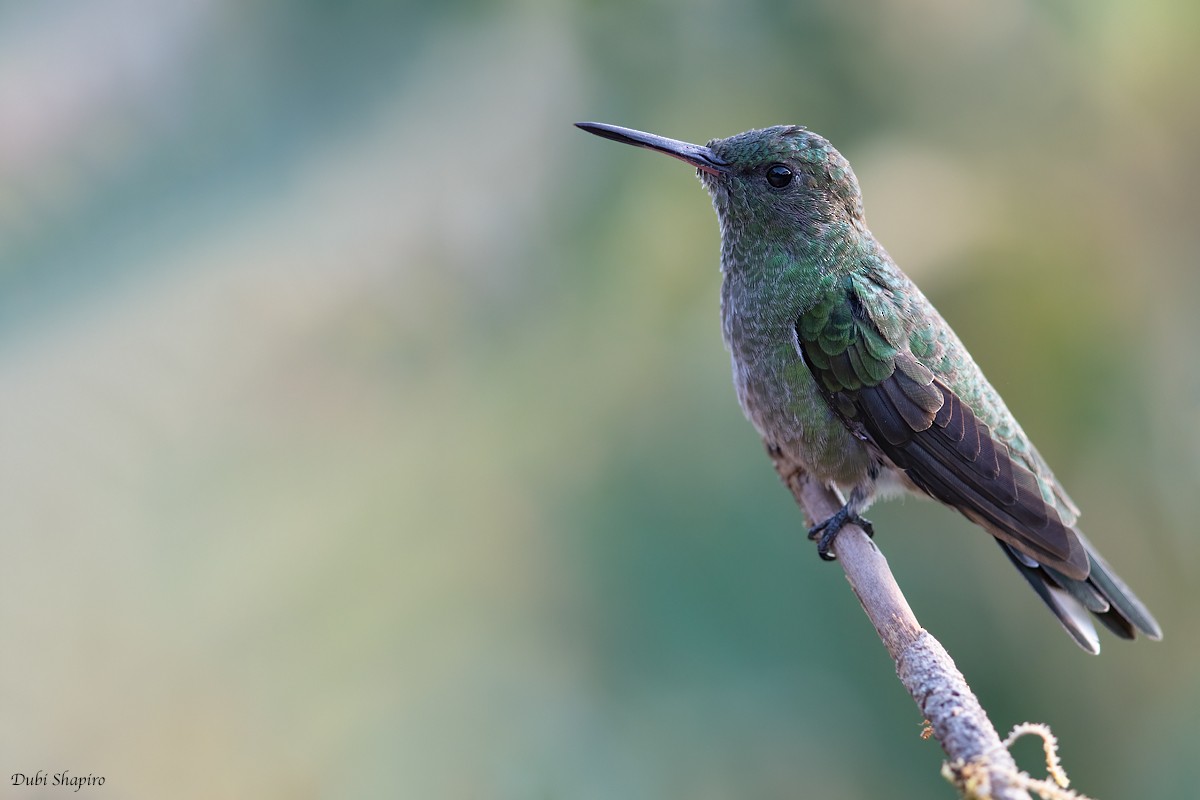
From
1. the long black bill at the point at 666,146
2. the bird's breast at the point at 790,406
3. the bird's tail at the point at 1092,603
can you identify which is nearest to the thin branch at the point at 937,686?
the bird's breast at the point at 790,406

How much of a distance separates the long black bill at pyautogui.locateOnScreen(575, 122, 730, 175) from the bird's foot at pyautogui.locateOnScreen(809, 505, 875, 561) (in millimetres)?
924

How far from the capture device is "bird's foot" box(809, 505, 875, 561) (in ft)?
8.17

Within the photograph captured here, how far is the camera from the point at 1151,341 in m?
3.28

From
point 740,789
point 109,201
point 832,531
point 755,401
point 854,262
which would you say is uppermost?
point 109,201

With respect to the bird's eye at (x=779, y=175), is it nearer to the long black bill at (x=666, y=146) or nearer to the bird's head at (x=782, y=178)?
the bird's head at (x=782, y=178)

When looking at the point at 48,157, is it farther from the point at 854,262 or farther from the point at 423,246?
the point at 854,262

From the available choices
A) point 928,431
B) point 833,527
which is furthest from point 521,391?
point 928,431

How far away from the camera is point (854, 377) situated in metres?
2.39

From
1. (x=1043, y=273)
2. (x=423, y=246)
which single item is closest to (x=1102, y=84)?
(x=1043, y=273)

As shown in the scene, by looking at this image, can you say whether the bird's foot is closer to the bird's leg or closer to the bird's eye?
the bird's leg

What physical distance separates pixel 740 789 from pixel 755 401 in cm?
134

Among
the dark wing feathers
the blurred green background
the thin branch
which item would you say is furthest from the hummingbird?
the blurred green background

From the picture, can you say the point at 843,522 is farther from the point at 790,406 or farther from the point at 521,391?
the point at 521,391

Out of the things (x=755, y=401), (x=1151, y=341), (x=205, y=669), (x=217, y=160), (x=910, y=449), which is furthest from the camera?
(x=217, y=160)
